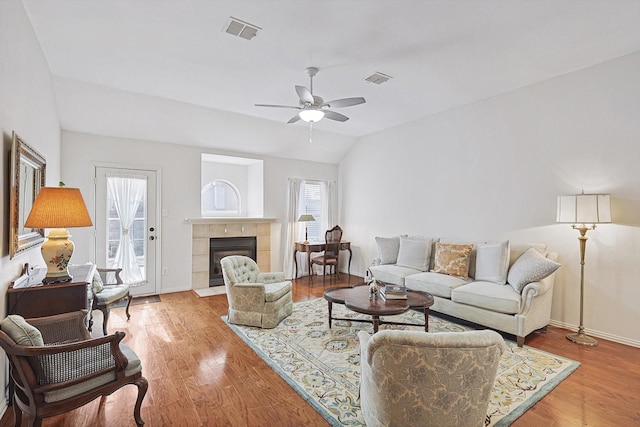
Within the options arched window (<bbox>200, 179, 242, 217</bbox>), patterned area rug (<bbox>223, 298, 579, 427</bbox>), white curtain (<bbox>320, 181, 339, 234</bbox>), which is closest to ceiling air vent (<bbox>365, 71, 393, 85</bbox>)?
patterned area rug (<bbox>223, 298, 579, 427</bbox>)

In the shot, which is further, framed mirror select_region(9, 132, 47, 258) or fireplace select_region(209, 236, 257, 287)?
fireplace select_region(209, 236, 257, 287)

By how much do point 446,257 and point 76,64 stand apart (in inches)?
208

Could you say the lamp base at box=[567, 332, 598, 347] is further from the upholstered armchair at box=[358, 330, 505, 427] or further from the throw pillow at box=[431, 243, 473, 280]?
the upholstered armchair at box=[358, 330, 505, 427]

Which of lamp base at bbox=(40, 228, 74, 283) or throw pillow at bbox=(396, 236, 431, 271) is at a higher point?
lamp base at bbox=(40, 228, 74, 283)

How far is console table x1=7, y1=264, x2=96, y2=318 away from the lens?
2334 mm

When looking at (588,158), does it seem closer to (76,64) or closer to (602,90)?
(602,90)

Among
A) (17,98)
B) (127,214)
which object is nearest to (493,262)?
(17,98)

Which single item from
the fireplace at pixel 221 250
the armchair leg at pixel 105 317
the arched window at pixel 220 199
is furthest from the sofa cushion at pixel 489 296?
the arched window at pixel 220 199

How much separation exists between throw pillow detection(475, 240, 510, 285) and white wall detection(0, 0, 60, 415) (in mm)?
4824

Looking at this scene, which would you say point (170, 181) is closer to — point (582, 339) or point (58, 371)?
point (58, 371)

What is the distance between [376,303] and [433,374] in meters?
1.84

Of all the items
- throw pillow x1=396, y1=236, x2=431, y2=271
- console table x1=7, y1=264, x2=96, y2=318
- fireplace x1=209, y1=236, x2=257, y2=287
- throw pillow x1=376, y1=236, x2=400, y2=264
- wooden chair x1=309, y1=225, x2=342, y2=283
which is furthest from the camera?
wooden chair x1=309, y1=225, x2=342, y2=283

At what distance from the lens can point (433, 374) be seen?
164 cm

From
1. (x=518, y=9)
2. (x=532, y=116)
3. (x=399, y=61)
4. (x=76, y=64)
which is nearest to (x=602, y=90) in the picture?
(x=532, y=116)
